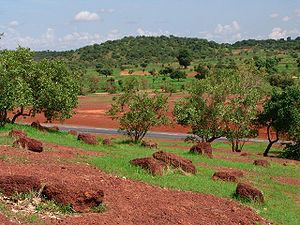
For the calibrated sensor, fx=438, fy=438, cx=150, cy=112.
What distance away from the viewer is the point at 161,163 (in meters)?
19.2

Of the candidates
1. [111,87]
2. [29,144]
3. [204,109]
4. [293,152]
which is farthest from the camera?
[111,87]

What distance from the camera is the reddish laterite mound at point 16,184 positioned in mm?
11562

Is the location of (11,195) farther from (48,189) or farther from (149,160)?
(149,160)

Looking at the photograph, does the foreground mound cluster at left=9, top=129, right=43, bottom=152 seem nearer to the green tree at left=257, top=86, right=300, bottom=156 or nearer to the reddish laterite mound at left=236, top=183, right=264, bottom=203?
the reddish laterite mound at left=236, top=183, right=264, bottom=203

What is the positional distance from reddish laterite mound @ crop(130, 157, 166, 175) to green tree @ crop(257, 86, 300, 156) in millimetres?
23736

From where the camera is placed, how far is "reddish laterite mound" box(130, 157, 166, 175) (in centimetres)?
1814

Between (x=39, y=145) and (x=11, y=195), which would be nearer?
(x=11, y=195)

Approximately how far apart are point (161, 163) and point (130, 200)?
5.97 m

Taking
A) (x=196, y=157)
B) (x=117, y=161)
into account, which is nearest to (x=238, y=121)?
(x=196, y=157)

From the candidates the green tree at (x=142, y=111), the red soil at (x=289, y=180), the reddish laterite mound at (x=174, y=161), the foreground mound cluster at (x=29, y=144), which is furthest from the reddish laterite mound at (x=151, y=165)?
the green tree at (x=142, y=111)

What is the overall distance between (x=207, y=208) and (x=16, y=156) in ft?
24.9

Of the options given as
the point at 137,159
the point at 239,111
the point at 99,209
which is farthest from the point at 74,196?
the point at 239,111

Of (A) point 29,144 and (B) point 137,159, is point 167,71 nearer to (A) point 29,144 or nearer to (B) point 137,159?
(A) point 29,144

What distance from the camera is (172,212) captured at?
42.4ft
